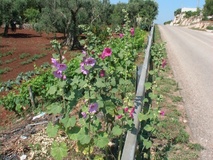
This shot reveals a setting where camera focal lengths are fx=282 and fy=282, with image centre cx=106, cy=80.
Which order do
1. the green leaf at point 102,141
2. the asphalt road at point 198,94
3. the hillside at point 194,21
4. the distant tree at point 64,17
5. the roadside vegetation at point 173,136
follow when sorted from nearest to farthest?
the green leaf at point 102,141 → the roadside vegetation at point 173,136 → the asphalt road at point 198,94 → the distant tree at point 64,17 → the hillside at point 194,21

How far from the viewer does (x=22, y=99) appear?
6.77 metres

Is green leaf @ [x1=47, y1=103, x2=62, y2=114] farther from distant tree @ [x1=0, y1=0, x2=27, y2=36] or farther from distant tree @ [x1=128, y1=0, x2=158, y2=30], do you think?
distant tree @ [x1=128, y1=0, x2=158, y2=30]

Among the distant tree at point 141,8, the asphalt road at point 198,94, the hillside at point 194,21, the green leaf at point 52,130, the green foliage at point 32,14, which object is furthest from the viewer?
the hillside at point 194,21

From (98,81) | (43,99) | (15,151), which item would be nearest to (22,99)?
(43,99)

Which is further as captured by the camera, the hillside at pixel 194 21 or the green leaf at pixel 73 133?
the hillside at pixel 194 21

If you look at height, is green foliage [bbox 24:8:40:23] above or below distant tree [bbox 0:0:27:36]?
below

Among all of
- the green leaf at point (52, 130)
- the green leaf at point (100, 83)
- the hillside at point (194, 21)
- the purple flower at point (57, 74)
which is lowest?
the hillside at point (194, 21)

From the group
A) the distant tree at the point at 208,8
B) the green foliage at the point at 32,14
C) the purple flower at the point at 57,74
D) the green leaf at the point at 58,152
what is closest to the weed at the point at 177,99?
the green leaf at the point at 58,152

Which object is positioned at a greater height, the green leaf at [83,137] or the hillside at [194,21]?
the green leaf at [83,137]

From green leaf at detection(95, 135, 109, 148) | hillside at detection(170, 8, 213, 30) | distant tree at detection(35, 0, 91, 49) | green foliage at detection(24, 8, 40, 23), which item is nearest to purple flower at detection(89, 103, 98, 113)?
green leaf at detection(95, 135, 109, 148)

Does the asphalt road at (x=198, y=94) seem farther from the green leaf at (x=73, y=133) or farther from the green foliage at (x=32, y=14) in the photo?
the green foliage at (x=32, y=14)

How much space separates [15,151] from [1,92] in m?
5.28

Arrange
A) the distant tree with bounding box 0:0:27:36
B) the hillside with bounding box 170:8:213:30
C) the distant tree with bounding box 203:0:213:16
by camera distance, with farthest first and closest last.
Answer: the distant tree with bounding box 203:0:213:16 → the hillside with bounding box 170:8:213:30 → the distant tree with bounding box 0:0:27:36

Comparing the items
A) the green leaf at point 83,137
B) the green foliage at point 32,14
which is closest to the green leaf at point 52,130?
the green leaf at point 83,137
